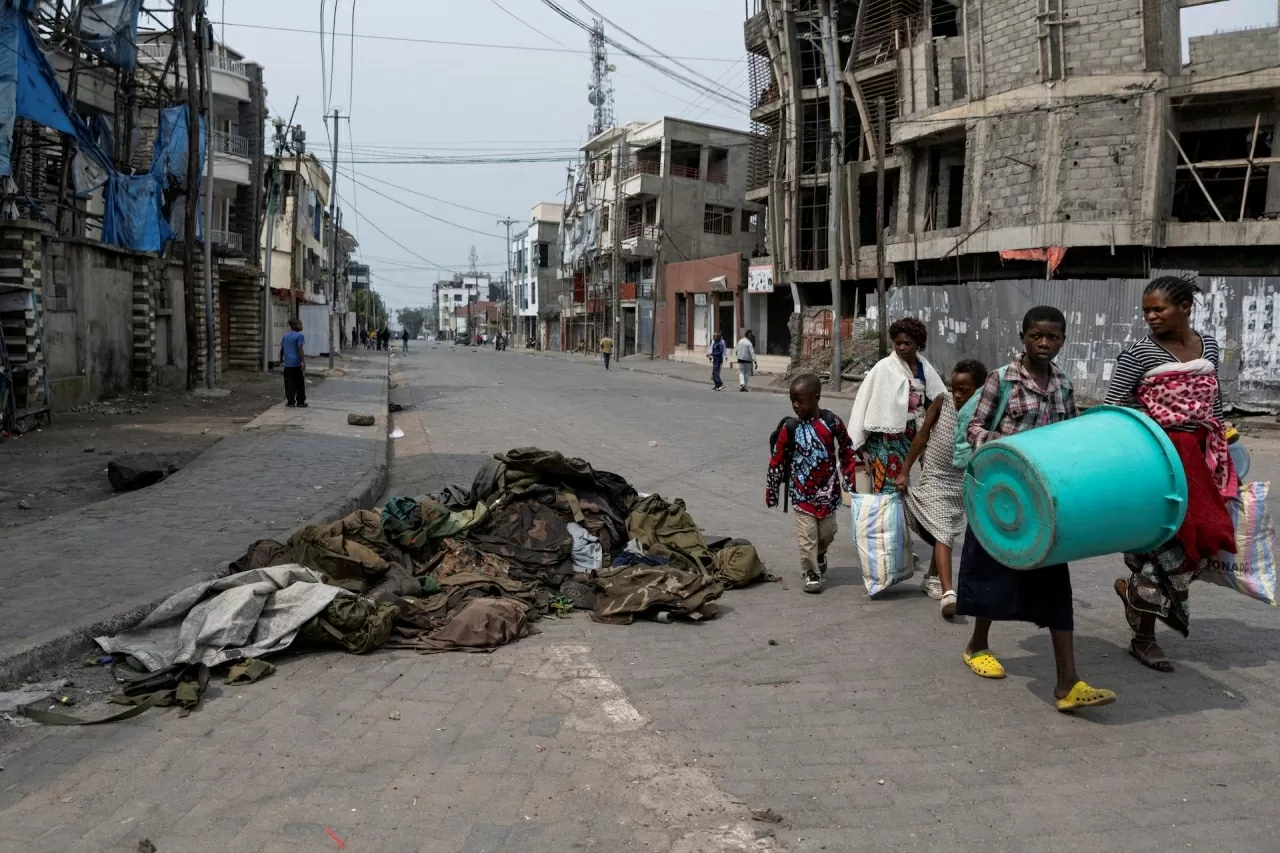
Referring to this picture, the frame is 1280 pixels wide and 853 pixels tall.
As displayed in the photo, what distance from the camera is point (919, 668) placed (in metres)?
4.47

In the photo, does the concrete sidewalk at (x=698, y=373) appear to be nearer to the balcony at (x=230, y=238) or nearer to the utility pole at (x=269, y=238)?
the utility pole at (x=269, y=238)

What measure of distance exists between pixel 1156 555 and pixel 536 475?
3684 mm

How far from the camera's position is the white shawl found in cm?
576

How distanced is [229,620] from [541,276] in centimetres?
7797

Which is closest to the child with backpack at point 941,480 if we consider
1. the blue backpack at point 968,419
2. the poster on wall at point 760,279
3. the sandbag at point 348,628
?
the blue backpack at point 968,419

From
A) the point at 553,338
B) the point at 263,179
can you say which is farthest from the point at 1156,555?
the point at 553,338

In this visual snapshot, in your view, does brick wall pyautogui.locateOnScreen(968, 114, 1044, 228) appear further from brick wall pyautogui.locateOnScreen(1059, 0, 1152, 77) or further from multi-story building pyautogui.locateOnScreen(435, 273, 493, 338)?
multi-story building pyautogui.locateOnScreen(435, 273, 493, 338)

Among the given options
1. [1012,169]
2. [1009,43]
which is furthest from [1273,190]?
[1009,43]

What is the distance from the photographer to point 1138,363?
4375 millimetres

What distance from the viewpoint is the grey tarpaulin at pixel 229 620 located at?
451 cm

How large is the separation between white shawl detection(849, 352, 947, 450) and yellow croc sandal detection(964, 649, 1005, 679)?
5.53 ft

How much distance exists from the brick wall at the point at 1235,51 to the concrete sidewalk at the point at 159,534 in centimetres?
1987

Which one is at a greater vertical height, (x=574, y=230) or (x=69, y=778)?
(x=574, y=230)

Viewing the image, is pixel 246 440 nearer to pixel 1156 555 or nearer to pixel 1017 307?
pixel 1156 555
